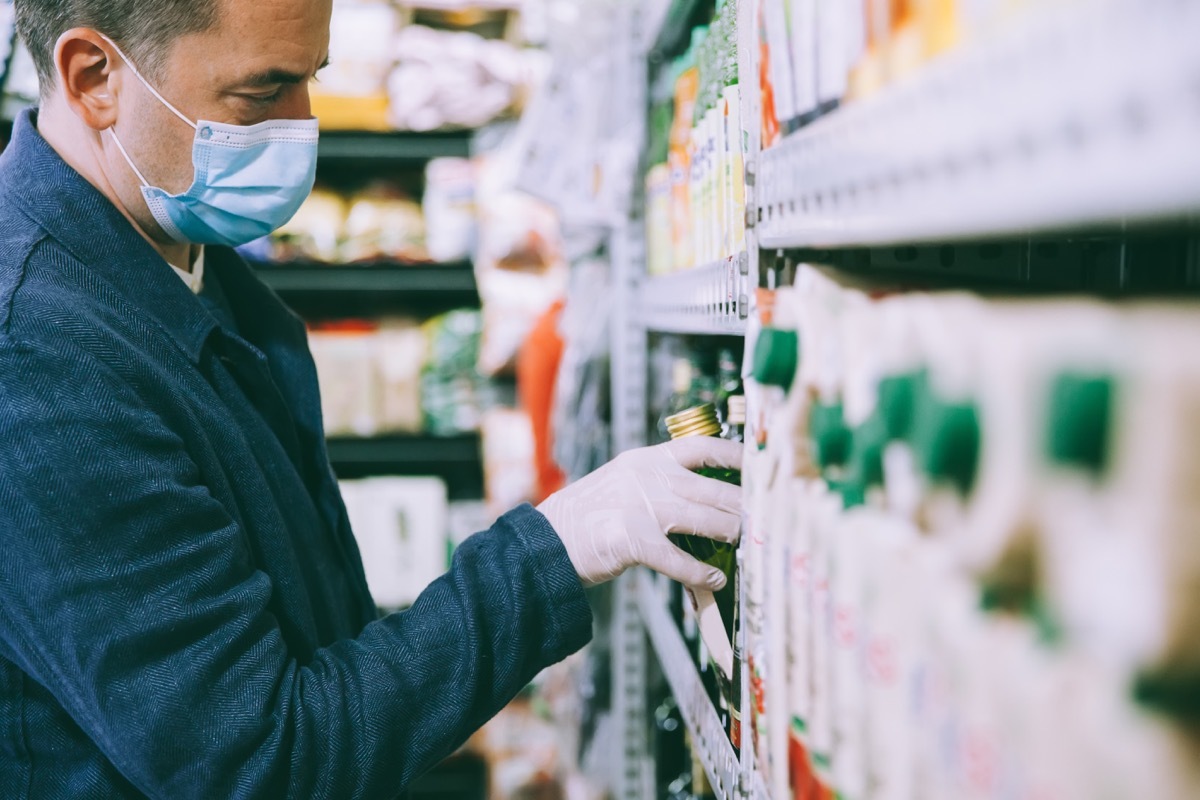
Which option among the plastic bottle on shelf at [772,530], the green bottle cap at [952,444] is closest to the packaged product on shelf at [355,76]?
the plastic bottle on shelf at [772,530]

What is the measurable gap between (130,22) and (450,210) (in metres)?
2.44

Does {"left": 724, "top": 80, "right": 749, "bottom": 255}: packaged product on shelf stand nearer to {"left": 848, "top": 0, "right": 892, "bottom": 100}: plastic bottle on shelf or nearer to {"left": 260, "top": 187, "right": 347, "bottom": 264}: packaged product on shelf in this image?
{"left": 848, "top": 0, "right": 892, "bottom": 100}: plastic bottle on shelf

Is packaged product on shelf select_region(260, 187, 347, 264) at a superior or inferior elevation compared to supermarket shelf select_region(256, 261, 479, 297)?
superior

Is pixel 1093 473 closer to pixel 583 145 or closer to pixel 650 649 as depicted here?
pixel 650 649

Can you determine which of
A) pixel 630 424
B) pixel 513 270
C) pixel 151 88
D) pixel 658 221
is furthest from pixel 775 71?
pixel 513 270

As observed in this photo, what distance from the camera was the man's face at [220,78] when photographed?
1236 mm

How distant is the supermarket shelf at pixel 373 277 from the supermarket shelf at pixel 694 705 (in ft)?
6.16

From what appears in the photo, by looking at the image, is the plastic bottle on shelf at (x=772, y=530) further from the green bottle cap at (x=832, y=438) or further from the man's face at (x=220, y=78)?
the man's face at (x=220, y=78)

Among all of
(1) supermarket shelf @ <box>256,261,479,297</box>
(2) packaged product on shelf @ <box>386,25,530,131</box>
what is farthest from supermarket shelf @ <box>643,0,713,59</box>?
(2) packaged product on shelf @ <box>386,25,530,131</box>

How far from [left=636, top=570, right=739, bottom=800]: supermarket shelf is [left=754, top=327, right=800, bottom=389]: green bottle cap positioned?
477 mm

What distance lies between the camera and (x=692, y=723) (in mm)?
1317

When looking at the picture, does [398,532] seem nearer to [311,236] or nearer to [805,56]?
[311,236]

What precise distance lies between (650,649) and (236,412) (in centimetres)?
122

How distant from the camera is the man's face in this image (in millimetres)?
1236
